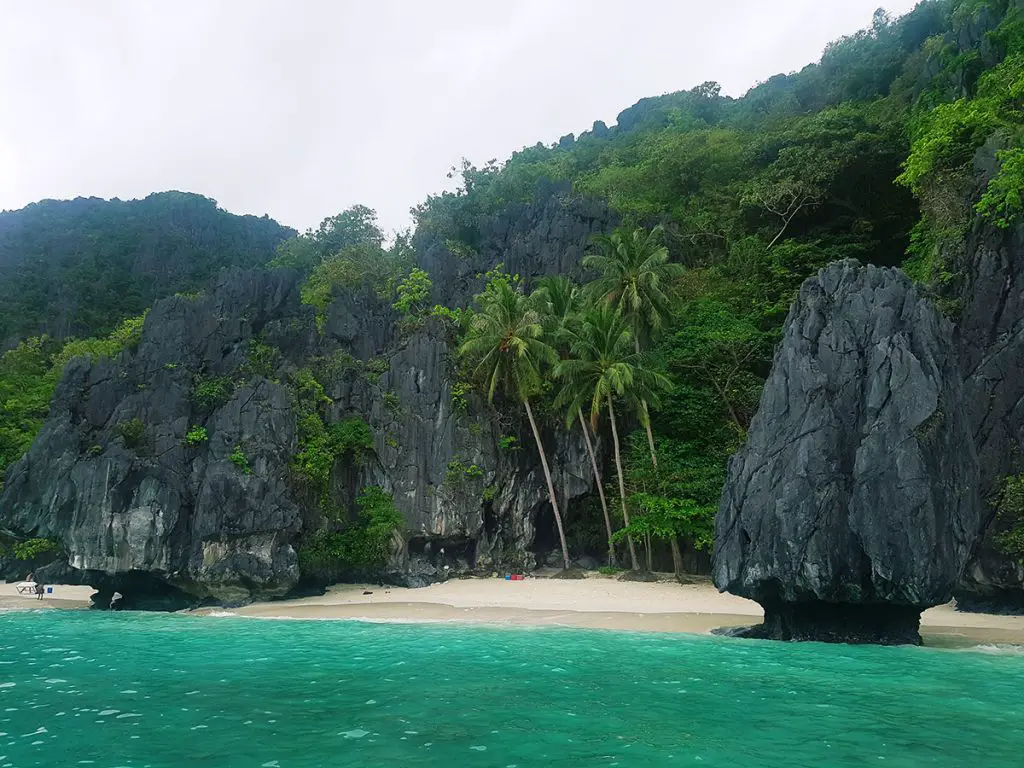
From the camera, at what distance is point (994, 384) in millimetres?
19625

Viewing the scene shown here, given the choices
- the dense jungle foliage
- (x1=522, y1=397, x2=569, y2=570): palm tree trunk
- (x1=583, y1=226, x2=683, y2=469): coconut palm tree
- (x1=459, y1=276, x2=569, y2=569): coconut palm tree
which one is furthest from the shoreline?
(x1=583, y1=226, x2=683, y2=469): coconut palm tree

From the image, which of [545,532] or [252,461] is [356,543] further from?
[545,532]

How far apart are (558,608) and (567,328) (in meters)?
14.9

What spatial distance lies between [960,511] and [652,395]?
1447 cm

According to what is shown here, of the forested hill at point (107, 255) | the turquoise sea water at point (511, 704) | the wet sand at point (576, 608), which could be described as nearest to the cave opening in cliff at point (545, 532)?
the wet sand at point (576, 608)

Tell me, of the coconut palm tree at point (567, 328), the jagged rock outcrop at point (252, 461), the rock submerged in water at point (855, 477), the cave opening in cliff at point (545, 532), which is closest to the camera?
the rock submerged in water at point (855, 477)

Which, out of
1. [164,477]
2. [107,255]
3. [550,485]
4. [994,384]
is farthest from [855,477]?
[107,255]

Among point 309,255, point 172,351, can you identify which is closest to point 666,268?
point 172,351

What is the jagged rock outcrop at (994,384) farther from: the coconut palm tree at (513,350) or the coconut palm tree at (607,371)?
the coconut palm tree at (513,350)

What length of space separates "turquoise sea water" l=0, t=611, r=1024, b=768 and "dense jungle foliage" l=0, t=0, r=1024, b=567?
12.5 m

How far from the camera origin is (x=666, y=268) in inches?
1298

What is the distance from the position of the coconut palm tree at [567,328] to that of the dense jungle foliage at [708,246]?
0.19 meters

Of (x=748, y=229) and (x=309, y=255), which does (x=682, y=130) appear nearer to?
(x=748, y=229)

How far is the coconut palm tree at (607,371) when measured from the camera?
2828cm
